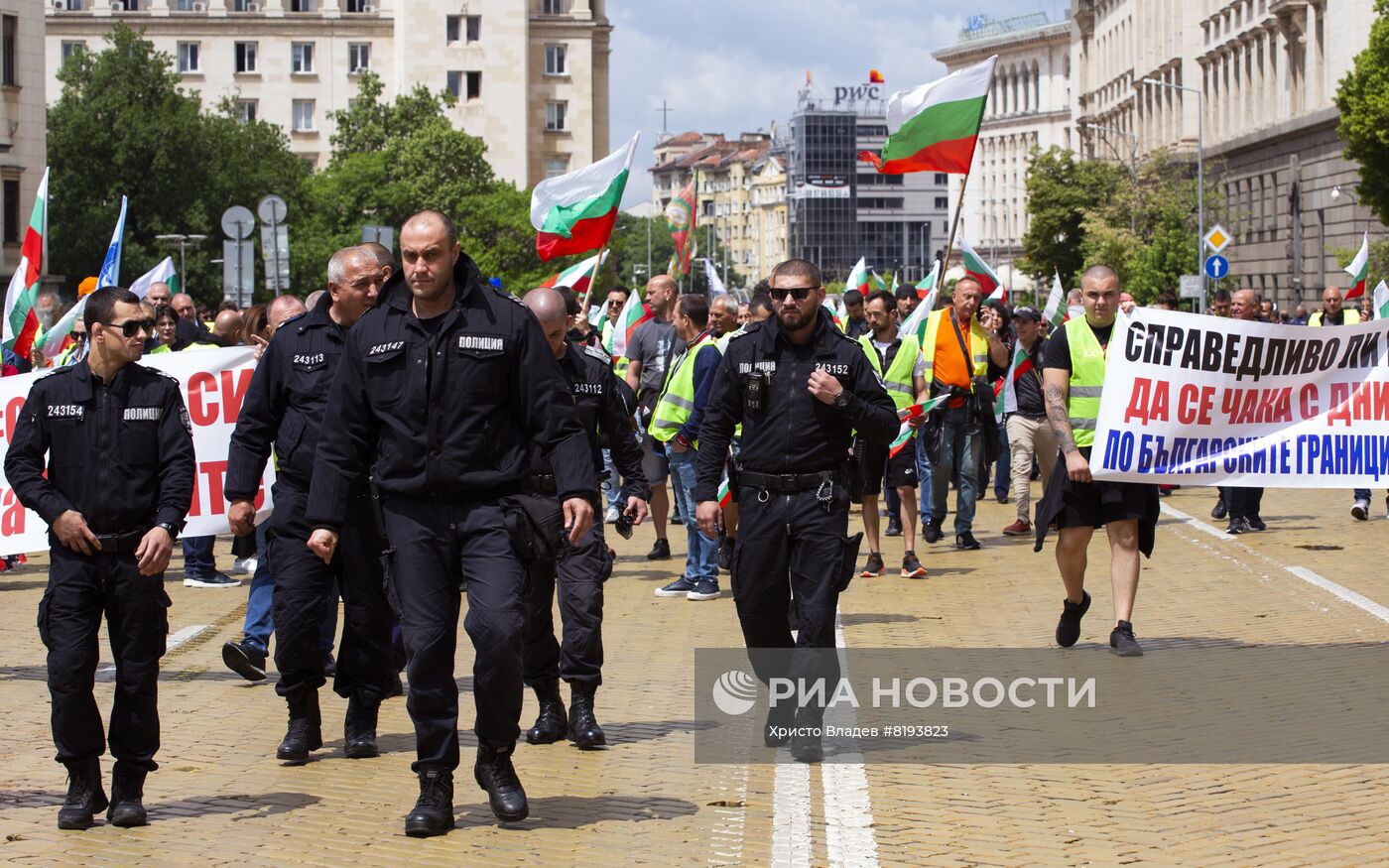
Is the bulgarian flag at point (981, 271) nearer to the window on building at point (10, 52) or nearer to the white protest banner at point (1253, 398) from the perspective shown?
the white protest banner at point (1253, 398)

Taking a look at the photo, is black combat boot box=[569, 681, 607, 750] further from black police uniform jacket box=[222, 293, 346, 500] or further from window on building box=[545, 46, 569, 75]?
window on building box=[545, 46, 569, 75]

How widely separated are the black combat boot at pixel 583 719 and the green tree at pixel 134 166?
72438 millimetres

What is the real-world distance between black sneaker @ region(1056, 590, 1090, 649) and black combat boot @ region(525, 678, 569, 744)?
10.6ft

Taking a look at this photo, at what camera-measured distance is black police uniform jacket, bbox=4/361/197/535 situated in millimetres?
7301

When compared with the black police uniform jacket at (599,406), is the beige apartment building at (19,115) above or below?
above

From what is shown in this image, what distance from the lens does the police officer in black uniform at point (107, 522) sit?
7.18 metres

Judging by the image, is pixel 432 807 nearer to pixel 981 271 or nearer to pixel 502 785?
pixel 502 785

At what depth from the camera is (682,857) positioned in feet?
21.7

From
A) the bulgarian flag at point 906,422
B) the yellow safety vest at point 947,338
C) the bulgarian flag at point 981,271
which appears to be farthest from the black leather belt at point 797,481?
the bulgarian flag at point 981,271

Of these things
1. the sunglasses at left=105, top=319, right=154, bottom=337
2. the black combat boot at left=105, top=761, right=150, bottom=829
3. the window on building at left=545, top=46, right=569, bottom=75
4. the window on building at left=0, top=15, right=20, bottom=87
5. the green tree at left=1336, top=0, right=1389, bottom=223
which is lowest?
the black combat boot at left=105, top=761, right=150, bottom=829

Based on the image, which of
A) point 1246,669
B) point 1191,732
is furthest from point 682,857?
point 1246,669

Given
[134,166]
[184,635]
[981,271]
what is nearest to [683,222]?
[981,271]

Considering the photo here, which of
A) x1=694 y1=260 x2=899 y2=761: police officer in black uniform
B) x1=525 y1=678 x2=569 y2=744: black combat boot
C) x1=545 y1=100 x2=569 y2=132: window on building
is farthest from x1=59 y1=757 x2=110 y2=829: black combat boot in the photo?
x1=545 y1=100 x2=569 y2=132: window on building

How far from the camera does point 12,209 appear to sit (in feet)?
184
